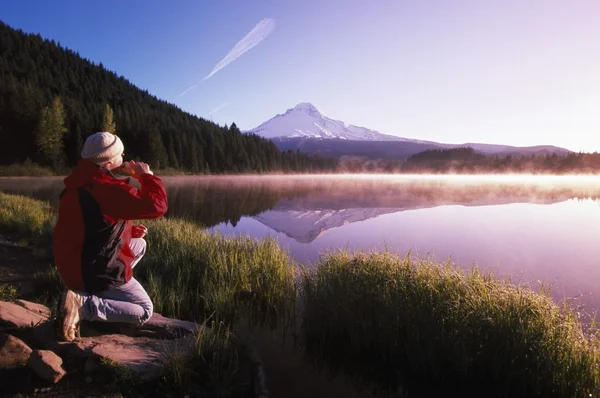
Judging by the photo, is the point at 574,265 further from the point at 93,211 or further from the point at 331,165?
the point at 331,165

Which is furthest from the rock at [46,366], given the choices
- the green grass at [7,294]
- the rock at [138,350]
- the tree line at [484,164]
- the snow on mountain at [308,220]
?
the tree line at [484,164]

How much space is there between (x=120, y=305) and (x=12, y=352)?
105 cm

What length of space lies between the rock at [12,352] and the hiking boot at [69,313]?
0.34 meters

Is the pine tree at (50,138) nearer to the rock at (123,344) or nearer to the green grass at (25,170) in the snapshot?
the green grass at (25,170)

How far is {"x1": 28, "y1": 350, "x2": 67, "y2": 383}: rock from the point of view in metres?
3.40

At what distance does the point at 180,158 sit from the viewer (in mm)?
75188

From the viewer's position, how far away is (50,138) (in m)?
51.2

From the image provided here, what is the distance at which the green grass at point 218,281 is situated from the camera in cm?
630

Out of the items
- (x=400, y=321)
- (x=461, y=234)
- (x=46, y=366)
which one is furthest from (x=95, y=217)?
(x=461, y=234)

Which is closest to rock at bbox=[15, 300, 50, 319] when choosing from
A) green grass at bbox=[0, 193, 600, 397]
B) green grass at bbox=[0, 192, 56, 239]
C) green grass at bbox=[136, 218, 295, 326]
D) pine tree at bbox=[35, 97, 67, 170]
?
green grass at bbox=[0, 193, 600, 397]

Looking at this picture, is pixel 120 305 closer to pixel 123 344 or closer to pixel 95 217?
pixel 123 344

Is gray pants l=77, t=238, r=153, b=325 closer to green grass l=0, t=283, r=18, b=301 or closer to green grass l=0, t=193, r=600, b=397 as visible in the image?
green grass l=0, t=193, r=600, b=397

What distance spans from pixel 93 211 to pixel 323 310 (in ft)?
13.1

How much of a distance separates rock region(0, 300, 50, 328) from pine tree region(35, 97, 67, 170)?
190ft
